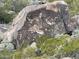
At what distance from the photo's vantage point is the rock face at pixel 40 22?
33.9 ft

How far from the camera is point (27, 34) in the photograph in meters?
10.3

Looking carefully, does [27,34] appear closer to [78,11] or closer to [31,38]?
[31,38]

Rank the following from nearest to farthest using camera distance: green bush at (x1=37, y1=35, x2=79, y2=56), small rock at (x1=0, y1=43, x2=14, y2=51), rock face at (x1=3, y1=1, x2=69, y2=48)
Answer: green bush at (x1=37, y1=35, x2=79, y2=56), small rock at (x1=0, y1=43, x2=14, y2=51), rock face at (x1=3, y1=1, x2=69, y2=48)

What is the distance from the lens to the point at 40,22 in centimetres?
1062

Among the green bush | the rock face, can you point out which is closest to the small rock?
the rock face

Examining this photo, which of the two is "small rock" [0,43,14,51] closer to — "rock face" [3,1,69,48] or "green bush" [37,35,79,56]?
"rock face" [3,1,69,48]

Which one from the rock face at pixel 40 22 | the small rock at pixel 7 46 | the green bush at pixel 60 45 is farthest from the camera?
the rock face at pixel 40 22

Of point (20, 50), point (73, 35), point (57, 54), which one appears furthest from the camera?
point (73, 35)

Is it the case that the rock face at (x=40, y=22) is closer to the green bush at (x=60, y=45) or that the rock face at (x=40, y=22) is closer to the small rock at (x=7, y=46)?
the small rock at (x=7, y=46)

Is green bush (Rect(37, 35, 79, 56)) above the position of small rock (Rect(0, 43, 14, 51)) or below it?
above

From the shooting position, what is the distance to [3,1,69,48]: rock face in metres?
10.3

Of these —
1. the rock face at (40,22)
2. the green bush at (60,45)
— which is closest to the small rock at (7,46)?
the rock face at (40,22)

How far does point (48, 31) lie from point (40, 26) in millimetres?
286

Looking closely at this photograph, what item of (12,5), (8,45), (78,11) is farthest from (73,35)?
(12,5)
